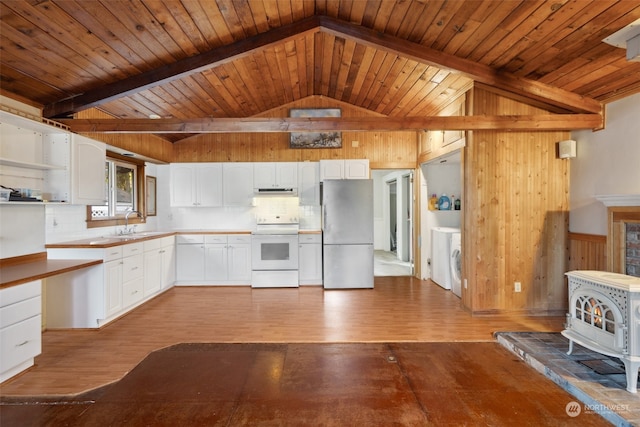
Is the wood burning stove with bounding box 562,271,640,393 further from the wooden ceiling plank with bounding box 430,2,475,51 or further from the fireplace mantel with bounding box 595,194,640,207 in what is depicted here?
the wooden ceiling plank with bounding box 430,2,475,51

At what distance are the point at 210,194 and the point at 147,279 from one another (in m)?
1.77

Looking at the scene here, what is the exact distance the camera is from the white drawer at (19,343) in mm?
2326

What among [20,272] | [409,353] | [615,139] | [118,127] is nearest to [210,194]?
[118,127]

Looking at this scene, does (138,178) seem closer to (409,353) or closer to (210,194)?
(210,194)

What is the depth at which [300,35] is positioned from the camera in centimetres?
336

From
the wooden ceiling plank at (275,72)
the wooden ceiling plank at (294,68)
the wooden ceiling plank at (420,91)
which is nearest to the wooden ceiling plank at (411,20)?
the wooden ceiling plank at (420,91)

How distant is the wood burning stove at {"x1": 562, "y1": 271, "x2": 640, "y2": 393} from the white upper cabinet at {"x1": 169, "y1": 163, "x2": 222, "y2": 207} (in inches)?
193

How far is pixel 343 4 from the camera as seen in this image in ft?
9.83

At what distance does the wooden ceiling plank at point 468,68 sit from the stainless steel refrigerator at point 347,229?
2145 millimetres

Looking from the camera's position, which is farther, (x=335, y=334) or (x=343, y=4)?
(x=335, y=334)

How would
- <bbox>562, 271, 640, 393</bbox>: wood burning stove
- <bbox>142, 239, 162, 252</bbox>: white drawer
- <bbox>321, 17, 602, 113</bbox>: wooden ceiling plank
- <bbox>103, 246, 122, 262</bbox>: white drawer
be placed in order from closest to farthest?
<bbox>562, 271, 640, 393</bbox>: wood burning stove
<bbox>321, 17, 602, 113</bbox>: wooden ceiling plank
<bbox>103, 246, 122, 262</bbox>: white drawer
<bbox>142, 239, 162, 252</bbox>: white drawer

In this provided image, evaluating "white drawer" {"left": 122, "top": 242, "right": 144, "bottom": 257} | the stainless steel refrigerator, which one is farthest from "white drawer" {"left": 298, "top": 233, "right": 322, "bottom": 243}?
"white drawer" {"left": 122, "top": 242, "right": 144, "bottom": 257}

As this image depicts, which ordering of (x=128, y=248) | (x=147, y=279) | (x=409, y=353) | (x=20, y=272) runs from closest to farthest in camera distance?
(x=20, y=272), (x=409, y=353), (x=128, y=248), (x=147, y=279)

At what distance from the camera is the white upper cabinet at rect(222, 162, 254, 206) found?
551 centimetres
